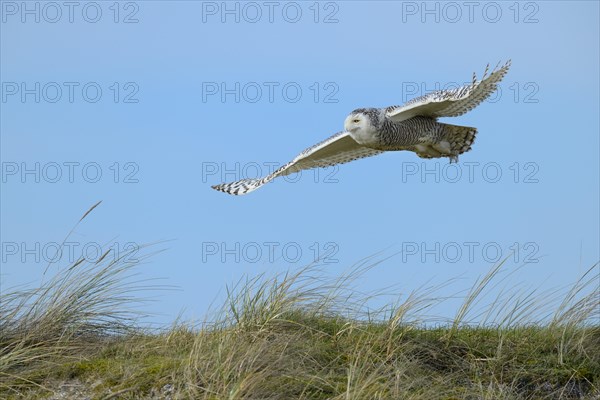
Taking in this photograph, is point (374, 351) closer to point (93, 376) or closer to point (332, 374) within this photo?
point (332, 374)

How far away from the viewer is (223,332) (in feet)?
21.0

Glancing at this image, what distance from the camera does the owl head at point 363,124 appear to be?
9328mm

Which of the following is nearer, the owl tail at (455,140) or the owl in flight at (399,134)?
the owl in flight at (399,134)

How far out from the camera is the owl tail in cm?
991

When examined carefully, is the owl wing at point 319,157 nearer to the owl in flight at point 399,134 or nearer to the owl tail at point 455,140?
the owl in flight at point 399,134

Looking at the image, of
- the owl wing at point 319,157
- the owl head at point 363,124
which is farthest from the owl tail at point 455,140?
the owl head at point 363,124

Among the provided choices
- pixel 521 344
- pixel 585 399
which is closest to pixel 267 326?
pixel 521 344

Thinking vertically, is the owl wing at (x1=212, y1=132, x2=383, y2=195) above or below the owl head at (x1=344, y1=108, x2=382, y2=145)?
below

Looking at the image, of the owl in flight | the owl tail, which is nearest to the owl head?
the owl in flight

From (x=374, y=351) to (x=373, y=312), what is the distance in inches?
22.6

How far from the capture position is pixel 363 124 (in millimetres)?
9320

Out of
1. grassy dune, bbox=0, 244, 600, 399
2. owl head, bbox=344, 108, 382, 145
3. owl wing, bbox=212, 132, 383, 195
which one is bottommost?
grassy dune, bbox=0, 244, 600, 399

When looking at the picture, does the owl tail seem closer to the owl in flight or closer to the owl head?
the owl in flight

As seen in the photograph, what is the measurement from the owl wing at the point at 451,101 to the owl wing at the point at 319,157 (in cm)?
72
